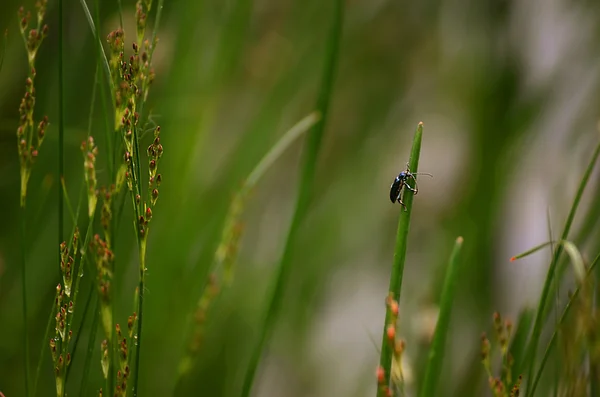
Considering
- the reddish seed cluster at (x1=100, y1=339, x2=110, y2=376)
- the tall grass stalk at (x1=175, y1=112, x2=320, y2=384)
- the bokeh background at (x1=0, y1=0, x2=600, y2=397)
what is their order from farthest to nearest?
the bokeh background at (x1=0, y1=0, x2=600, y2=397)
the tall grass stalk at (x1=175, y1=112, x2=320, y2=384)
the reddish seed cluster at (x1=100, y1=339, x2=110, y2=376)

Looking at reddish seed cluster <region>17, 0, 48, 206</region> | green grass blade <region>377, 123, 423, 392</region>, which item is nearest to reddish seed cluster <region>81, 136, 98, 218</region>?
reddish seed cluster <region>17, 0, 48, 206</region>

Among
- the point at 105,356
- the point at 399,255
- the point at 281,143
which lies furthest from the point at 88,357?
the point at 281,143

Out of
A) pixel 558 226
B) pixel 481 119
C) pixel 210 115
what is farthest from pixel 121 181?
pixel 481 119

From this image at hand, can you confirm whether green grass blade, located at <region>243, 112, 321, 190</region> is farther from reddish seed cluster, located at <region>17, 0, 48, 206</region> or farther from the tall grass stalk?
reddish seed cluster, located at <region>17, 0, 48, 206</region>

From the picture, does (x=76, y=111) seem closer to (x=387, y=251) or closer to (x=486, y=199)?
(x=486, y=199)

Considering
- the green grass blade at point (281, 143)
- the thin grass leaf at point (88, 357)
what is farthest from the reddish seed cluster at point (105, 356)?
the green grass blade at point (281, 143)

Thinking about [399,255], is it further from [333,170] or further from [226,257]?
[333,170]

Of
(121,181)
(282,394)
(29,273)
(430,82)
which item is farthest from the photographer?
(430,82)

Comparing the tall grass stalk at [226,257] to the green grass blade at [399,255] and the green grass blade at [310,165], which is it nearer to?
the green grass blade at [310,165]
